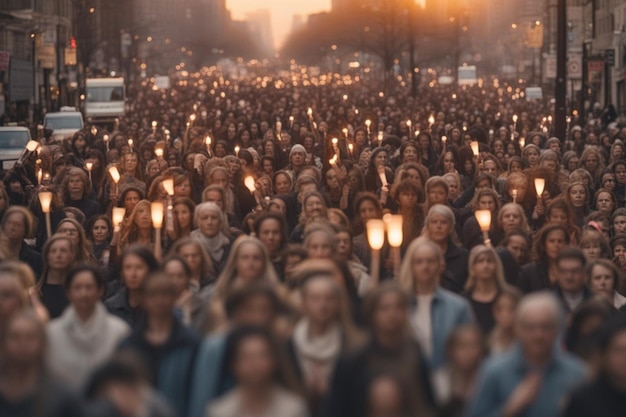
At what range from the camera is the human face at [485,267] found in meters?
11.0

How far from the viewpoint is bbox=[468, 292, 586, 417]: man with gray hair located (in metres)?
7.78

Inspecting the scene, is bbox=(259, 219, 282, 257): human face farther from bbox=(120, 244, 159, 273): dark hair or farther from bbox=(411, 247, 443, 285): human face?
bbox=(411, 247, 443, 285): human face

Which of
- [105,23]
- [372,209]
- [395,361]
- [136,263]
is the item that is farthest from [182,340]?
[105,23]

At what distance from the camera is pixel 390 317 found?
821 cm

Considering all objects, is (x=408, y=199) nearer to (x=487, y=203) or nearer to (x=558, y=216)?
(x=487, y=203)

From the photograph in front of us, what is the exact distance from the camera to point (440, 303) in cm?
993

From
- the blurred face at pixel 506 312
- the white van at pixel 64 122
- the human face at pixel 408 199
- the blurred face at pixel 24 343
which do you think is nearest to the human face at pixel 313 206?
the human face at pixel 408 199

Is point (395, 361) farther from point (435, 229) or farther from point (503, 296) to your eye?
point (435, 229)

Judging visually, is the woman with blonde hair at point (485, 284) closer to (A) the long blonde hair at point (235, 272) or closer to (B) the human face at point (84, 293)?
(A) the long blonde hair at point (235, 272)

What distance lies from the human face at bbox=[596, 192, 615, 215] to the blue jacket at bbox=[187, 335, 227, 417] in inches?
391

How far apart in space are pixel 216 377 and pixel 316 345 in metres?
0.52

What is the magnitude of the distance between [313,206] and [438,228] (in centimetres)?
180

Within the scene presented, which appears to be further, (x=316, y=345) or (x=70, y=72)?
(x=70, y=72)

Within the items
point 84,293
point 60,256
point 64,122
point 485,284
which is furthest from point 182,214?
point 64,122
